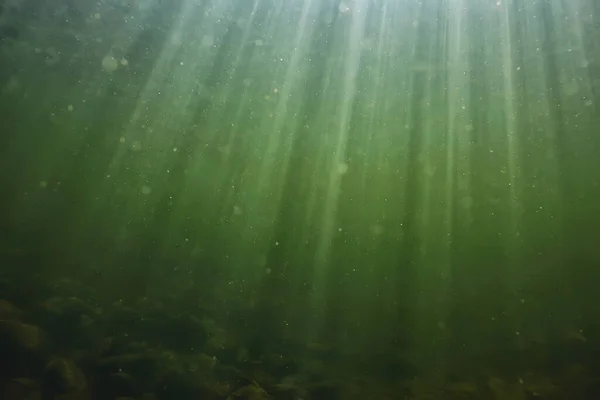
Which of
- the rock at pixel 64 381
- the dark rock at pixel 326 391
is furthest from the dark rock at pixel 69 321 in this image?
the dark rock at pixel 326 391

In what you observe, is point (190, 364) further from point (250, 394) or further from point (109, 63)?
point (109, 63)

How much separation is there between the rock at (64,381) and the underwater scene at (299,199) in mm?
12

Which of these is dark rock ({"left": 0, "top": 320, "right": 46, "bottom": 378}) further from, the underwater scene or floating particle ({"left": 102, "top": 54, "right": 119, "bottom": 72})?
floating particle ({"left": 102, "top": 54, "right": 119, "bottom": 72})

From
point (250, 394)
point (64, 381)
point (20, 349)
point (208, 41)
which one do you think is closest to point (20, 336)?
point (20, 349)

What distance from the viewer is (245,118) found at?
3.38 m

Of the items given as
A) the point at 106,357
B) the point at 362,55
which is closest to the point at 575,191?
the point at 362,55

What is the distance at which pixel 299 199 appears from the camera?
3289 millimetres

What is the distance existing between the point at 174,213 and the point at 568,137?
9.01 feet

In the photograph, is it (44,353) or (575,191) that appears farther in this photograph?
(575,191)

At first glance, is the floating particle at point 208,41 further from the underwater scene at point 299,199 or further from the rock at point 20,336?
the rock at point 20,336

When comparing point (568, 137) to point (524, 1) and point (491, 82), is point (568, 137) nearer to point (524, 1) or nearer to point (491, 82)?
point (491, 82)

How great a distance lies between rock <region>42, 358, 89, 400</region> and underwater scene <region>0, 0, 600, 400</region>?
1 cm

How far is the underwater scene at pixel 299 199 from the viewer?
286 centimetres

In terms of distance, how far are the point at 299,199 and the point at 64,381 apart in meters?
1.83
